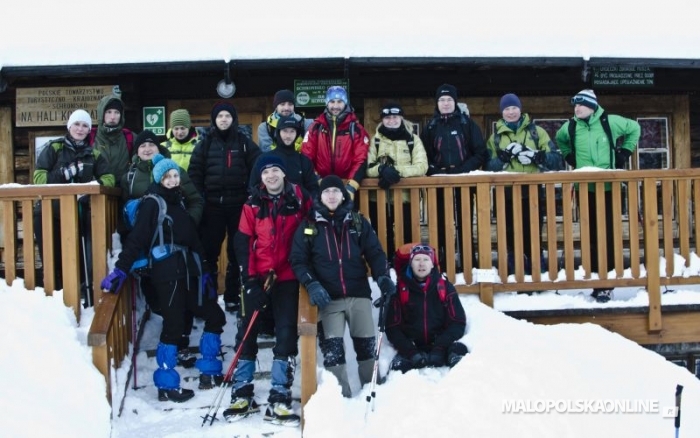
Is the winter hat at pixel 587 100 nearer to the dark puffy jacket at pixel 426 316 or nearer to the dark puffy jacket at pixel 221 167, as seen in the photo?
the dark puffy jacket at pixel 426 316

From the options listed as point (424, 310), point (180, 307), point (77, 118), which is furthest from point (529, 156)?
point (77, 118)

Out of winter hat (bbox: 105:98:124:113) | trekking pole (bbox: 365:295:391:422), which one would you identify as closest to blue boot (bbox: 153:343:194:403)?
trekking pole (bbox: 365:295:391:422)

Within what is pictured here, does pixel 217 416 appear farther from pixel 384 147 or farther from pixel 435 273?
pixel 384 147

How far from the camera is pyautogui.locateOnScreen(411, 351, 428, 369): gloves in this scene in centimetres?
528

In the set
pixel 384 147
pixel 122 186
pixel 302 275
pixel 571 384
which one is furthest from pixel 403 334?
pixel 122 186

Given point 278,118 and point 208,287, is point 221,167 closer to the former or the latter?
point 278,118

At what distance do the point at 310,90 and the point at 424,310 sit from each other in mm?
4158

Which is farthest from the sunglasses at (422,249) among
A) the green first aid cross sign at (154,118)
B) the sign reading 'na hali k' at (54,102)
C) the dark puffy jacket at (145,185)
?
the sign reading 'na hali k' at (54,102)

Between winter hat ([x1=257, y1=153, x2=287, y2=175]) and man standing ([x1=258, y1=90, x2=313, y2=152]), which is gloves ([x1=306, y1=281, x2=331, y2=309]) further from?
man standing ([x1=258, y1=90, x2=313, y2=152])

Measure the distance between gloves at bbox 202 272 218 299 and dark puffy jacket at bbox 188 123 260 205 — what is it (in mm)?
824

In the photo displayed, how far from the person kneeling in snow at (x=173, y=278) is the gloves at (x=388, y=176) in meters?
1.64

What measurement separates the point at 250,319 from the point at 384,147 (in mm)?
2062

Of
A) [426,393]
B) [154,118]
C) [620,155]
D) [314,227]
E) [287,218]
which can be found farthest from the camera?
[154,118]

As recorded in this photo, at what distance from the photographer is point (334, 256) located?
17.4 feet
